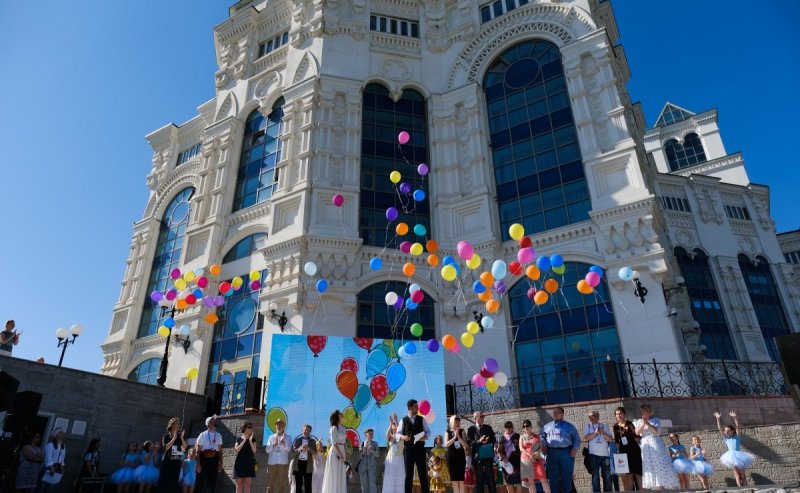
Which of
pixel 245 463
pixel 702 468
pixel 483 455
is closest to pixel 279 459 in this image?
pixel 245 463

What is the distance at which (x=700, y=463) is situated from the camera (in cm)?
1091

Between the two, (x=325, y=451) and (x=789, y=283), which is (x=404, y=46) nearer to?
(x=325, y=451)

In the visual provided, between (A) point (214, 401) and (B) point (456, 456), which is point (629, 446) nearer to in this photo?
(B) point (456, 456)

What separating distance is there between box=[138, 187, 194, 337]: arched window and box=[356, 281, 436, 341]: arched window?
42.4 feet

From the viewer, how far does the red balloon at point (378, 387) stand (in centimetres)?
1703

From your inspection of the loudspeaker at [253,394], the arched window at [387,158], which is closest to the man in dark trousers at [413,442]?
the loudspeaker at [253,394]

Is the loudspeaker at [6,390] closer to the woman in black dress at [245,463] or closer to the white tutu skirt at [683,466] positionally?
the woman in black dress at [245,463]

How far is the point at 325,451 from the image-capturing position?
12.2 metres

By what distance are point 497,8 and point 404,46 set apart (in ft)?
19.3

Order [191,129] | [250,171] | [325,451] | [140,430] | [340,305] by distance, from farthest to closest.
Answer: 1. [191,129]
2. [250,171]
3. [340,305]
4. [140,430]
5. [325,451]

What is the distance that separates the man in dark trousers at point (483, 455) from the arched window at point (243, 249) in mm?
18374

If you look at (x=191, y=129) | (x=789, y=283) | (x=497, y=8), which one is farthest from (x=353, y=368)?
(x=789, y=283)

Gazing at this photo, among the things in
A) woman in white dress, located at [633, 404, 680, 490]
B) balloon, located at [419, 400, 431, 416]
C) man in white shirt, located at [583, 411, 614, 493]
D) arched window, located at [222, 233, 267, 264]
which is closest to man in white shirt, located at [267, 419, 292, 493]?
balloon, located at [419, 400, 431, 416]

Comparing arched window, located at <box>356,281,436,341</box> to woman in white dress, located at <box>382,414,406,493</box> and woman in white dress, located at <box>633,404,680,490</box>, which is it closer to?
woman in white dress, located at <box>382,414,406,493</box>
